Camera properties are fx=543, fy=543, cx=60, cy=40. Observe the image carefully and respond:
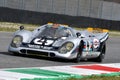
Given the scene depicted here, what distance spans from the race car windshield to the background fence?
81.2 ft

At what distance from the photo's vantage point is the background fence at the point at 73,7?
41.5 meters

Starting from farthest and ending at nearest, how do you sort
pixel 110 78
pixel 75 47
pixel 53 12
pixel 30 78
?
pixel 53 12, pixel 75 47, pixel 110 78, pixel 30 78

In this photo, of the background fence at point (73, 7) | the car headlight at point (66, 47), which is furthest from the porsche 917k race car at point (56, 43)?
the background fence at point (73, 7)

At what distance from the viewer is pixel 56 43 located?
15.0m

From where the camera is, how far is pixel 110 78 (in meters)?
11.3

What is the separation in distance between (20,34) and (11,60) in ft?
5.18

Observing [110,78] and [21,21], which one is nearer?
[110,78]

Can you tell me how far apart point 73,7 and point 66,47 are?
28848 mm

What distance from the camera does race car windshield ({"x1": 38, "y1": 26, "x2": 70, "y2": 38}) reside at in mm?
15564

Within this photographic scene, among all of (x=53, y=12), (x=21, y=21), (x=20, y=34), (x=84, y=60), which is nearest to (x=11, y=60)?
(x=20, y=34)

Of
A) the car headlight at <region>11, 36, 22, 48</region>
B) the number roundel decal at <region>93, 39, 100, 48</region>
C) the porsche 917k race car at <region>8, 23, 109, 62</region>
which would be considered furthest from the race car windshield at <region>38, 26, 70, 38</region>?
the number roundel decal at <region>93, 39, 100, 48</region>

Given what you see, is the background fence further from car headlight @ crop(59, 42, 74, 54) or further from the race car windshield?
car headlight @ crop(59, 42, 74, 54)

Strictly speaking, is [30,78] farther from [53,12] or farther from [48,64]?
[53,12]

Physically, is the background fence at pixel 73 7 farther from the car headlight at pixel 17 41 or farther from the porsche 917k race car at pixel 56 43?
the car headlight at pixel 17 41
